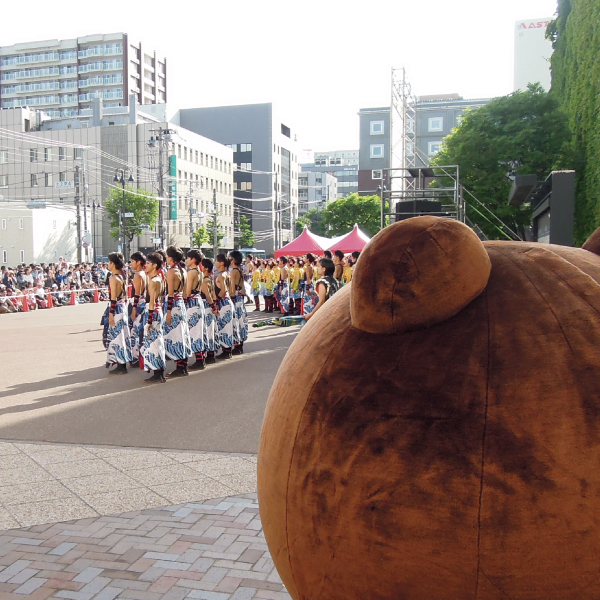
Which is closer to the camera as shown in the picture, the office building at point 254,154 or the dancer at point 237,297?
the dancer at point 237,297

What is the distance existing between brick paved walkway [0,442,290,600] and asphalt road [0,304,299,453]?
0.48 metres

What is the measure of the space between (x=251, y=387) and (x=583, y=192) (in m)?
12.4

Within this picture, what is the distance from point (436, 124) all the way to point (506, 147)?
159 ft

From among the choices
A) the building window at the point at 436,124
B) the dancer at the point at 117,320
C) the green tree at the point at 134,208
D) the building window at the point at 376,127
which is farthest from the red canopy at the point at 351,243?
the building window at the point at 376,127

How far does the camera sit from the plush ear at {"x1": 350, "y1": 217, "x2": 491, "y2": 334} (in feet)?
4.70

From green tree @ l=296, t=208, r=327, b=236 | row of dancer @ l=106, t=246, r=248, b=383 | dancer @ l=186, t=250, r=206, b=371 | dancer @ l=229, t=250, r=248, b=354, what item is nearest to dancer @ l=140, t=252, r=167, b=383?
row of dancer @ l=106, t=246, r=248, b=383

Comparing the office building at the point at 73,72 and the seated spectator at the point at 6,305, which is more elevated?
the office building at the point at 73,72

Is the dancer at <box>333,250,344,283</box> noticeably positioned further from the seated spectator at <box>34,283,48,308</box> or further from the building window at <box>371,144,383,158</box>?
the building window at <box>371,144,383,158</box>

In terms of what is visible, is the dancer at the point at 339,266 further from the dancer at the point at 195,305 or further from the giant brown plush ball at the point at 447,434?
the giant brown plush ball at the point at 447,434

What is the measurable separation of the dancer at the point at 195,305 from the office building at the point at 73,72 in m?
79.5

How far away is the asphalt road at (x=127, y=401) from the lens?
5844 millimetres

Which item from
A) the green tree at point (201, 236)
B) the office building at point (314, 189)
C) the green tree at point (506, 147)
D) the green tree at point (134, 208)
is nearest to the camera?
the green tree at point (506, 147)

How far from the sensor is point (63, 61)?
271ft

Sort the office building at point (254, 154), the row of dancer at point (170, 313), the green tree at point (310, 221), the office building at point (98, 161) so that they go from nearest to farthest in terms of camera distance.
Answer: the row of dancer at point (170, 313) < the office building at point (98, 161) < the office building at point (254, 154) < the green tree at point (310, 221)
